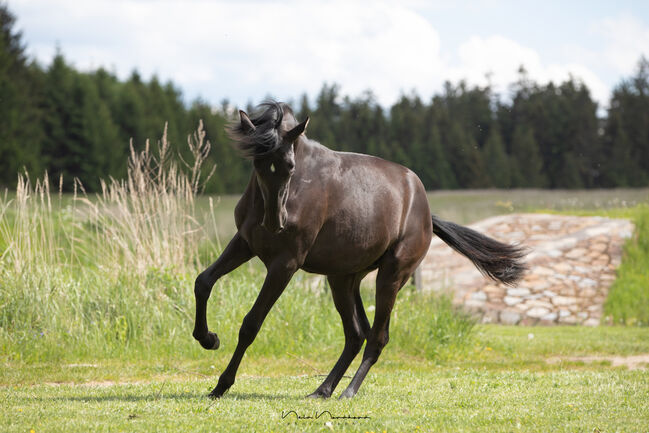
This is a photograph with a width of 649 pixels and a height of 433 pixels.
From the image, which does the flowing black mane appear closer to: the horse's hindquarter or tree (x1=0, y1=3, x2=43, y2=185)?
the horse's hindquarter

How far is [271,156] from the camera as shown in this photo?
4.62 meters

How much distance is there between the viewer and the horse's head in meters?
4.58

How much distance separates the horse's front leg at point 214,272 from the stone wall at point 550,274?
20.9 feet

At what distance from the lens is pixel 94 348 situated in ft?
24.9

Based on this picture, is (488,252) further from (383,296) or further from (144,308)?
(144,308)

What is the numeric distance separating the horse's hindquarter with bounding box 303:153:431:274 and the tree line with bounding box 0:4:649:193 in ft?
Answer: 51.6

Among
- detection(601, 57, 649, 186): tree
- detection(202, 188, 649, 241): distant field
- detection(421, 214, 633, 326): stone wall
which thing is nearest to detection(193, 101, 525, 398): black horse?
detection(421, 214, 633, 326): stone wall

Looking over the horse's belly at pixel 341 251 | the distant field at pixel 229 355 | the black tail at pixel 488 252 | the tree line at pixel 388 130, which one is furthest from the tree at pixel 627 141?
the horse's belly at pixel 341 251

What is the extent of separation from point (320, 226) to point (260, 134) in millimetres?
914

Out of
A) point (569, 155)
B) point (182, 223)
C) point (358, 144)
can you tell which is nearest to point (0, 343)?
point (182, 223)

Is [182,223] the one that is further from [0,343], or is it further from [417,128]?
[417,128]

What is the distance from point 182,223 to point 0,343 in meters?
2.47

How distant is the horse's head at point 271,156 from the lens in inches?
180

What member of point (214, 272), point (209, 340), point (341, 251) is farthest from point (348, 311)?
point (214, 272)
